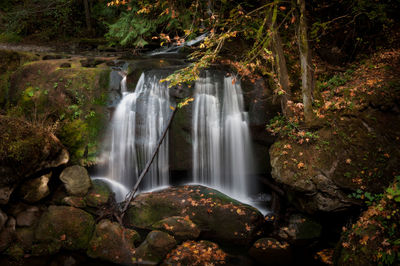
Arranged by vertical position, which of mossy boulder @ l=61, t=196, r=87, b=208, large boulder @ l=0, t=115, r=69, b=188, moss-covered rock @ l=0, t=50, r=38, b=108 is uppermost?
moss-covered rock @ l=0, t=50, r=38, b=108

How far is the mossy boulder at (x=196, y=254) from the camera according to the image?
15.6 ft

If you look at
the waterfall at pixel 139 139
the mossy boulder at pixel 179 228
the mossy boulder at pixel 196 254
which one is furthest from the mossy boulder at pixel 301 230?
the waterfall at pixel 139 139

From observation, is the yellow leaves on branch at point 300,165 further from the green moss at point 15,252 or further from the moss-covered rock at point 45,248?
the green moss at point 15,252

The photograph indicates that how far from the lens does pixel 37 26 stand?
17.0 m

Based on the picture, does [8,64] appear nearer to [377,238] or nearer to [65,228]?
[65,228]

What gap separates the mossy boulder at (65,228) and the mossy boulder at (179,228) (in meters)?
1.66

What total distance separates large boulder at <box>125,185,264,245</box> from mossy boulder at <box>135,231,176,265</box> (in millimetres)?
959

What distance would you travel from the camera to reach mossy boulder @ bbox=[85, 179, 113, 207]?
20.7 feet

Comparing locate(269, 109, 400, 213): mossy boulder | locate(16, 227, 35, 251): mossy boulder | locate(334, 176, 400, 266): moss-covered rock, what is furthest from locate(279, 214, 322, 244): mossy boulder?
locate(16, 227, 35, 251): mossy boulder

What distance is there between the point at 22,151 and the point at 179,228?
13.6 ft

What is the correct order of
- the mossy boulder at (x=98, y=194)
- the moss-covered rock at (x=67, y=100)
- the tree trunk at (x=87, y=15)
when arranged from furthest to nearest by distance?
the tree trunk at (x=87, y=15), the moss-covered rock at (x=67, y=100), the mossy boulder at (x=98, y=194)

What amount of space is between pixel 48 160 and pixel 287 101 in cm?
705

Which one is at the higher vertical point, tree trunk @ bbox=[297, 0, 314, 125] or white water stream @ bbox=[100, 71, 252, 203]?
tree trunk @ bbox=[297, 0, 314, 125]

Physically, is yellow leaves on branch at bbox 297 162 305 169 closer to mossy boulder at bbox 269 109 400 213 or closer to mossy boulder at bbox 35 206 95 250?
mossy boulder at bbox 269 109 400 213
